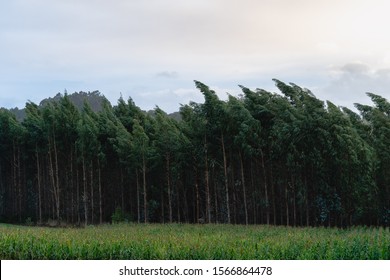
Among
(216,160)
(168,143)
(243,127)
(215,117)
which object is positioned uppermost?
(215,117)

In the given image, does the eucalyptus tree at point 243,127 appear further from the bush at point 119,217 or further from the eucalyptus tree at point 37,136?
the eucalyptus tree at point 37,136

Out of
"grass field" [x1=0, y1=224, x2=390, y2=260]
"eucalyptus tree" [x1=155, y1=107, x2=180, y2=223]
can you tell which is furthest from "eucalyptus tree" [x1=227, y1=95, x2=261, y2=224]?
"grass field" [x1=0, y1=224, x2=390, y2=260]

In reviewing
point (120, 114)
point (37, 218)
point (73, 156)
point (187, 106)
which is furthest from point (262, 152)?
point (37, 218)

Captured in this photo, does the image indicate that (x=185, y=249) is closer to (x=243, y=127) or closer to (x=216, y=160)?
(x=243, y=127)

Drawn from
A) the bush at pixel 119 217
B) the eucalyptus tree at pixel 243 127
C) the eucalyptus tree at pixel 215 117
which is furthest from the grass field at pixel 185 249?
the bush at pixel 119 217

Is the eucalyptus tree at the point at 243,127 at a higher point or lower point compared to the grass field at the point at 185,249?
higher

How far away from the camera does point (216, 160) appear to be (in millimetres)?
39969

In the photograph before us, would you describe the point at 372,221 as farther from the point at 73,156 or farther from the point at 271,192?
the point at 73,156

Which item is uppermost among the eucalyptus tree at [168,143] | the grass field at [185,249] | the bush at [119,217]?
the eucalyptus tree at [168,143]

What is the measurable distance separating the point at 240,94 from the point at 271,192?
800 cm

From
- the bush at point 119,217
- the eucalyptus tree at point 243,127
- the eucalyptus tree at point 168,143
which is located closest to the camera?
the eucalyptus tree at point 243,127

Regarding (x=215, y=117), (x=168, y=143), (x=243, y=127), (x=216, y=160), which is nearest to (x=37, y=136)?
(x=168, y=143)

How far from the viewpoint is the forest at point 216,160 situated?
108ft

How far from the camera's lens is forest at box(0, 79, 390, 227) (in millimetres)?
32875
